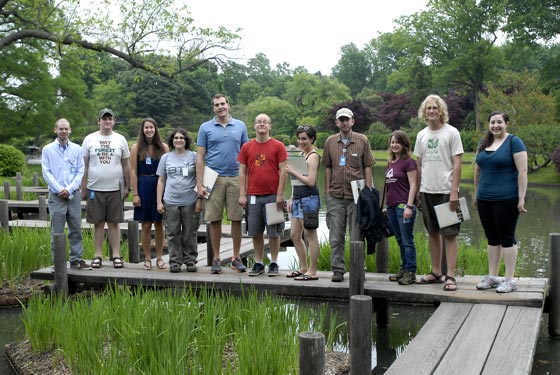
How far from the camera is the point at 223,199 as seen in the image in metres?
6.84

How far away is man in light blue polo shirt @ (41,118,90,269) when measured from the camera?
7078 millimetres

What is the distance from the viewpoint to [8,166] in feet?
87.8

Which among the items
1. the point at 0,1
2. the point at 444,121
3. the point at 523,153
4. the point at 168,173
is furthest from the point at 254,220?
the point at 0,1

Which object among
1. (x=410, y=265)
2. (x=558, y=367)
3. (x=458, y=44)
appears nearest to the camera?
(x=558, y=367)

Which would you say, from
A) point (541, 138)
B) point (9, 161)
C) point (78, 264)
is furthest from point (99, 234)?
point (541, 138)

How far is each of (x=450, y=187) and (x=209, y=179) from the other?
243 cm

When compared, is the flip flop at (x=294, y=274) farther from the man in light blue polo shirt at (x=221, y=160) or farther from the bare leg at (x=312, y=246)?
the man in light blue polo shirt at (x=221, y=160)

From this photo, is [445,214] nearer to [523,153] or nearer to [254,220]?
[523,153]

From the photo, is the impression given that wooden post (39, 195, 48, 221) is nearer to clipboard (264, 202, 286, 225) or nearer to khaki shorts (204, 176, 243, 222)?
khaki shorts (204, 176, 243, 222)

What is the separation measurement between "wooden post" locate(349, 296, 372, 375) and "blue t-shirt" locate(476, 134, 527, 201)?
2107 mm

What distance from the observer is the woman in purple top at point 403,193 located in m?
6.14

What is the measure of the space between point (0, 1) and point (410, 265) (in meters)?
11.3

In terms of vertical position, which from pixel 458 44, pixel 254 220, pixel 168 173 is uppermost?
pixel 458 44

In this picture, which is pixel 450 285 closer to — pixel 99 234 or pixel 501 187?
pixel 501 187
